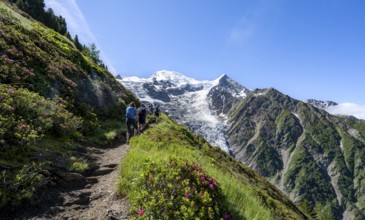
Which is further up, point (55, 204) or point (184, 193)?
point (184, 193)

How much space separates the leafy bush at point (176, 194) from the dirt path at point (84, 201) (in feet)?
3.72

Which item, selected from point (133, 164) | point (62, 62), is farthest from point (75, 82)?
point (133, 164)

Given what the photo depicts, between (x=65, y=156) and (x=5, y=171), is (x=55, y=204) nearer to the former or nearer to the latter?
(x=5, y=171)

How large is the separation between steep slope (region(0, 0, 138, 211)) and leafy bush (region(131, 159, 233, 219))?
3.76m

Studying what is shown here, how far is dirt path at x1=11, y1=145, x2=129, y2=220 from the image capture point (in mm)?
9234

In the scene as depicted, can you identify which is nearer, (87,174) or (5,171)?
(5,171)

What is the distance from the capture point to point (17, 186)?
30.6 feet

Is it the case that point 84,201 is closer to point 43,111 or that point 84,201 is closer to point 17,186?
point 17,186

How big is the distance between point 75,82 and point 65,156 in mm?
14694

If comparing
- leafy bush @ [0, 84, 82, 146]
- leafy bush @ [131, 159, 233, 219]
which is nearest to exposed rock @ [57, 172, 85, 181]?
leafy bush @ [0, 84, 82, 146]

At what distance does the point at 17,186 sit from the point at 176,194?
4953 mm

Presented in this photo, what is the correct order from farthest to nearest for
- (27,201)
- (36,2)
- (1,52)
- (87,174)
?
(36,2), (1,52), (87,174), (27,201)

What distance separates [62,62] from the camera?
→ 2819 centimetres

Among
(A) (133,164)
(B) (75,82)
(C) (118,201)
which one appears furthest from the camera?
(B) (75,82)
